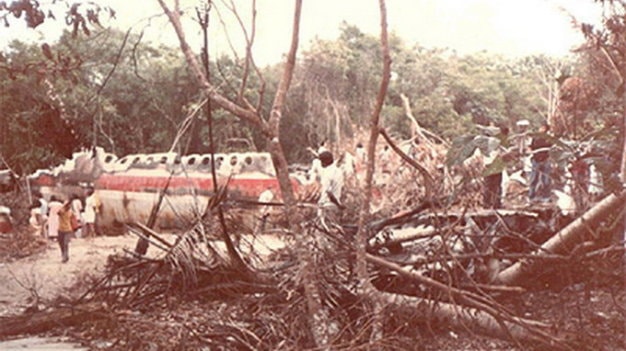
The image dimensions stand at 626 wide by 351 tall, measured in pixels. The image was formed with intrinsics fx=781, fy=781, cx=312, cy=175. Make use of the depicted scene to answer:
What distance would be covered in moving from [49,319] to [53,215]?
0.67m

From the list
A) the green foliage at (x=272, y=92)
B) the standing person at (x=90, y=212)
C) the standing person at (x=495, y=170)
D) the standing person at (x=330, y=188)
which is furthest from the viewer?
the standing person at (x=90, y=212)

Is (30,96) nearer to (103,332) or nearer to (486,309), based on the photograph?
(103,332)

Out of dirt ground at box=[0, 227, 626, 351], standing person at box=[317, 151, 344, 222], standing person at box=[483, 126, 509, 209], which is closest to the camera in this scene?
standing person at box=[483, 126, 509, 209]

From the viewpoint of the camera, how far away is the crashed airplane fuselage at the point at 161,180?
16.1ft

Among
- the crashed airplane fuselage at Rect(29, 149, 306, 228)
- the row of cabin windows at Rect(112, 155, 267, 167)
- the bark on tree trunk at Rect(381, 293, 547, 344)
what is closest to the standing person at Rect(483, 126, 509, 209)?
the bark on tree trunk at Rect(381, 293, 547, 344)

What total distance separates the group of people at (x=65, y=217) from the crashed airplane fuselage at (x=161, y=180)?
65mm

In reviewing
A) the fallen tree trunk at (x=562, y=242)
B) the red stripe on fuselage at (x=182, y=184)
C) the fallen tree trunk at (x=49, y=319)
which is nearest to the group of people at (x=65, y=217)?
the red stripe on fuselage at (x=182, y=184)

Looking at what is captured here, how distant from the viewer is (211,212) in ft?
16.3

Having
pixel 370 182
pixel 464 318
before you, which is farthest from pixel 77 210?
pixel 464 318

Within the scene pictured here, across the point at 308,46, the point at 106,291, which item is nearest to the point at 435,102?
the point at 308,46

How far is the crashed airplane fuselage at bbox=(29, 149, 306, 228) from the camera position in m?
4.92

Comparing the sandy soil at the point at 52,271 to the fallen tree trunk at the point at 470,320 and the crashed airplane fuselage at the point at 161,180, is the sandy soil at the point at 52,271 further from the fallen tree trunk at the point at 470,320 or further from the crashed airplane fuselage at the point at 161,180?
the fallen tree trunk at the point at 470,320

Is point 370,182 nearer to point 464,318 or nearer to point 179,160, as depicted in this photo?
point 464,318

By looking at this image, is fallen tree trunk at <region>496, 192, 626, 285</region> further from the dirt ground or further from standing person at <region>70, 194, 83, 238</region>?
standing person at <region>70, 194, 83, 238</region>
